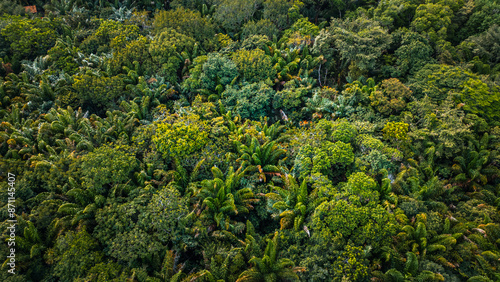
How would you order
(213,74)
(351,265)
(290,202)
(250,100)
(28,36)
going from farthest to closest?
(28,36), (213,74), (250,100), (290,202), (351,265)

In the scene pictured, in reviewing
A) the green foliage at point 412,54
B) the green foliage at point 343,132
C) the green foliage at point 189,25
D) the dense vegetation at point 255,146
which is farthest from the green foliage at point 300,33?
the green foliage at point 343,132

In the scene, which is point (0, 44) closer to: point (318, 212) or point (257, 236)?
point (257, 236)

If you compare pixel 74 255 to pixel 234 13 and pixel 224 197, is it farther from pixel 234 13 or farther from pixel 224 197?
pixel 234 13

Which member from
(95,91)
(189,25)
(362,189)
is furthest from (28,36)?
(362,189)

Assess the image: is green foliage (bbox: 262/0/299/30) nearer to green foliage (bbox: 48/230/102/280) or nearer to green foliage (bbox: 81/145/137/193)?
green foliage (bbox: 81/145/137/193)

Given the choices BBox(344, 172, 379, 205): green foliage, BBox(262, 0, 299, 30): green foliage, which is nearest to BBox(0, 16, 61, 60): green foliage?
BBox(262, 0, 299, 30): green foliage

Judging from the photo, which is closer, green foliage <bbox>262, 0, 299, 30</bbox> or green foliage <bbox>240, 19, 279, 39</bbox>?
green foliage <bbox>240, 19, 279, 39</bbox>
